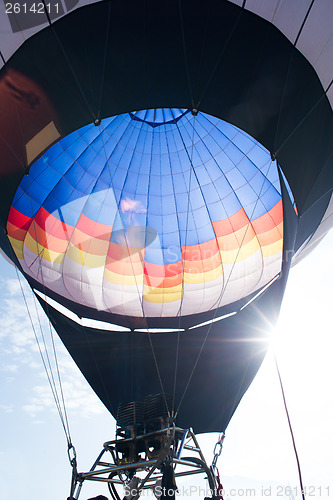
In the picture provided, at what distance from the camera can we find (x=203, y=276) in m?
6.86

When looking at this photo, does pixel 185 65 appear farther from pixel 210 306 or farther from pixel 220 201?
pixel 210 306

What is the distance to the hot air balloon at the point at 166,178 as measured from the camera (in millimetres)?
3768

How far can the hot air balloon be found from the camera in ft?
12.4

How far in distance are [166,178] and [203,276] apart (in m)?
1.87

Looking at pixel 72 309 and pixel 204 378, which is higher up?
pixel 72 309

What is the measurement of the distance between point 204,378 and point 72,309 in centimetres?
277

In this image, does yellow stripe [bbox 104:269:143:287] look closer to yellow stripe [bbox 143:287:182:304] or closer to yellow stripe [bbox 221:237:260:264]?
yellow stripe [bbox 143:287:182:304]

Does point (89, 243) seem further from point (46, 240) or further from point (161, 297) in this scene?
point (161, 297)

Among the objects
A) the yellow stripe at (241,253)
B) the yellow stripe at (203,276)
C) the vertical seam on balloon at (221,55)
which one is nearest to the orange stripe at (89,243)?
the yellow stripe at (203,276)

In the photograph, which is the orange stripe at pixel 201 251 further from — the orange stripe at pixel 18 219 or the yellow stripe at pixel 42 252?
the orange stripe at pixel 18 219

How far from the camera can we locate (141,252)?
6.81 m

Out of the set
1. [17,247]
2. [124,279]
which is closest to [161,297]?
[124,279]

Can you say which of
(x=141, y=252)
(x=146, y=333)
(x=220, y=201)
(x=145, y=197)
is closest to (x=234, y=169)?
(x=220, y=201)

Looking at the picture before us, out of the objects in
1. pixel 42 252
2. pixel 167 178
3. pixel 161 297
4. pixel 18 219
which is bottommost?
pixel 161 297
